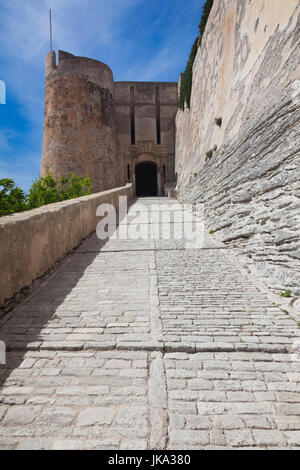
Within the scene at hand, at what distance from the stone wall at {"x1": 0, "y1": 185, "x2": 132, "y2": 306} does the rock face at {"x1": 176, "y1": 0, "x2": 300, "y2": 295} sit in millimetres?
3554

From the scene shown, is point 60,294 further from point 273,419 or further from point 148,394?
point 273,419

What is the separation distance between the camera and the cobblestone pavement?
5.99 ft

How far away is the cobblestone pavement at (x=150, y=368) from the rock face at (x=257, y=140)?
2.76 ft

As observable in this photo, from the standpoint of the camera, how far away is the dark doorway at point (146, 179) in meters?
26.6

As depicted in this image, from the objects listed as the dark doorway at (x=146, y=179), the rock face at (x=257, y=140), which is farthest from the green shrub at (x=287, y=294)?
the dark doorway at (x=146, y=179)

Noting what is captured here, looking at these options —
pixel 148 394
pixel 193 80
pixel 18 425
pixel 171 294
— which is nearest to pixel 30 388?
pixel 18 425

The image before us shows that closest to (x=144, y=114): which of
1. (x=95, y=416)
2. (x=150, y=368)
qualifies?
(x=150, y=368)

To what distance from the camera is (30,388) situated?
7.24ft

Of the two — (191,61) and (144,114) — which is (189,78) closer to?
(191,61)

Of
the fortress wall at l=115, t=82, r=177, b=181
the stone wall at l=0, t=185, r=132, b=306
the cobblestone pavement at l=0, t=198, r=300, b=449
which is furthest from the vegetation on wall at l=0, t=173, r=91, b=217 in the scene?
the fortress wall at l=115, t=82, r=177, b=181

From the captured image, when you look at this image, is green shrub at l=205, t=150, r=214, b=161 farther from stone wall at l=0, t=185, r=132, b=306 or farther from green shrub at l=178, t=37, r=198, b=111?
green shrub at l=178, t=37, r=198, b=111

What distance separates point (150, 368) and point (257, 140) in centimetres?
541

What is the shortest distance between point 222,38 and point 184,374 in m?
11.6

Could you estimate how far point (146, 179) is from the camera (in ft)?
88.7
